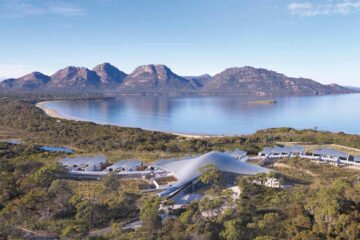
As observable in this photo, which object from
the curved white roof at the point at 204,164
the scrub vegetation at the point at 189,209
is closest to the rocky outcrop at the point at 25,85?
the scrub vegetation at the point at 189,209

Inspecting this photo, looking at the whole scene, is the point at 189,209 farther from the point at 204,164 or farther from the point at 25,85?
the point at 25,85

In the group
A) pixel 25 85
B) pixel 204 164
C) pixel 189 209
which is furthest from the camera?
pixel 25 85

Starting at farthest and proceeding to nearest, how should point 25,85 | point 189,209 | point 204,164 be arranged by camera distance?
point 25,85
point 204,164
point 189,209

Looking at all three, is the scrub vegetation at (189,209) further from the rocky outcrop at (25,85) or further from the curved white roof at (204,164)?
the rocky outcrop at (25,85)

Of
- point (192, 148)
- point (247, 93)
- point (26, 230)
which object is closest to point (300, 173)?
point (192, 148)

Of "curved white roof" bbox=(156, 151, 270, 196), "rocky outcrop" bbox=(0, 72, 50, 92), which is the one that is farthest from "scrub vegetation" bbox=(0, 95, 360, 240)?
"rocky outcrop" bbox=(0, 72, 50, 92)

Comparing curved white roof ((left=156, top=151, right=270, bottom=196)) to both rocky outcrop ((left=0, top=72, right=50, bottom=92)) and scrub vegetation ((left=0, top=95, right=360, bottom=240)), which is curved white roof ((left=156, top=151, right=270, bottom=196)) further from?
rocky outcrop ((left=0, top=72, right=50, bottom=92))

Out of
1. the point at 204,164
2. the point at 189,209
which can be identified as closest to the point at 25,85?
the point at 204,164

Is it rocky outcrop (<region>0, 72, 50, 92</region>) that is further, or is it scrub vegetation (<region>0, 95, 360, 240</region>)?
rocky outcrop (<region>0, 72, 50, 92</region>)

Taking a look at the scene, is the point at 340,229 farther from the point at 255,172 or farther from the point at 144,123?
the point at 144,123

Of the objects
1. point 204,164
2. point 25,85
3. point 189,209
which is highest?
point 25,85

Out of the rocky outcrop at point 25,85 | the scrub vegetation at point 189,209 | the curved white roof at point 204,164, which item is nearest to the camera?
the scrub vegetation at point 189,209
